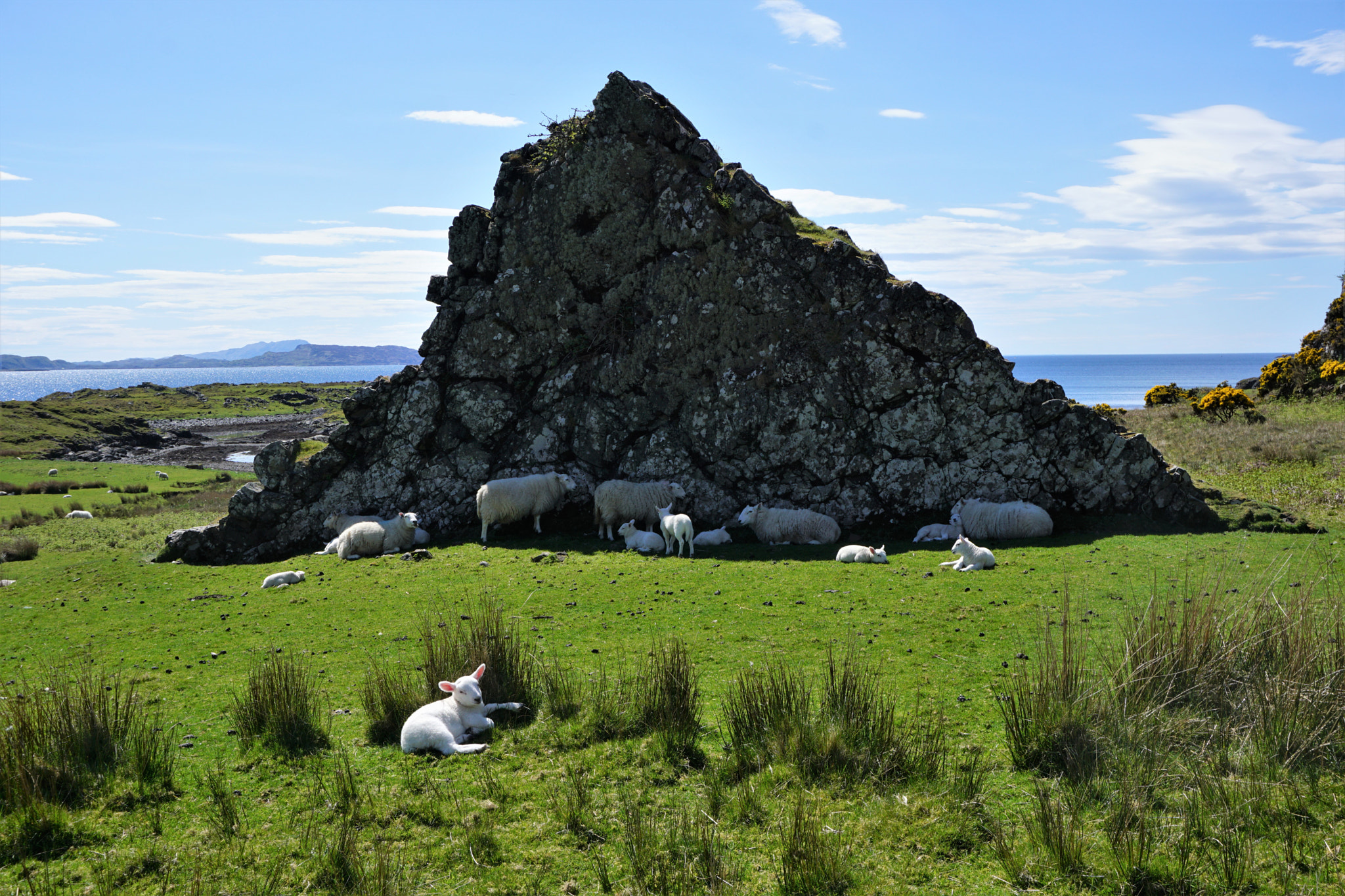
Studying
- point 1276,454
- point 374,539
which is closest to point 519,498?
point 374,539

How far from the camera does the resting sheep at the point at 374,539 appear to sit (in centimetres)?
1788

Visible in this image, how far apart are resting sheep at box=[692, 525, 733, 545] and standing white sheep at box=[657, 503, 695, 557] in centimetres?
14

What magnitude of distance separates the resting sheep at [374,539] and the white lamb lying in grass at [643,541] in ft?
17.0

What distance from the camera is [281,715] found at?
7.13 meters

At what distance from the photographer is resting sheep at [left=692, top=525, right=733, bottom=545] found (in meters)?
16.8

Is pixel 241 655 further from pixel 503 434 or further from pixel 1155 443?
pixel 1155 443

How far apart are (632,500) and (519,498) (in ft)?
8.96

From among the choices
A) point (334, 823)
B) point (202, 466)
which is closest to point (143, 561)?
point (334, 823)

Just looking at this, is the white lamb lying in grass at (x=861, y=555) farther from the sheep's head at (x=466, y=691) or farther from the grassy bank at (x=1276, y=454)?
the sheep's head at (x=466, y=691)

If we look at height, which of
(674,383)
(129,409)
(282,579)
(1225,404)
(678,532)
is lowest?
(282,579)

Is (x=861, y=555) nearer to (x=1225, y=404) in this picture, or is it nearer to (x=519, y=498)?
(x=519, y=498)

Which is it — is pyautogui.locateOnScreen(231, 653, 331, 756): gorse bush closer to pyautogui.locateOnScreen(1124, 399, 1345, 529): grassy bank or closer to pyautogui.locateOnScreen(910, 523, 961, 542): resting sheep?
pyautogui.locateOnScreen(910, 523, 961, 542): resting sheep

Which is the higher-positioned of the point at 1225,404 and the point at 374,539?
the point at 1225,404

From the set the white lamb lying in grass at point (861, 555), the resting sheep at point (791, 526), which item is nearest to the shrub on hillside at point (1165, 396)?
the resting sheep at point (791, 526)
